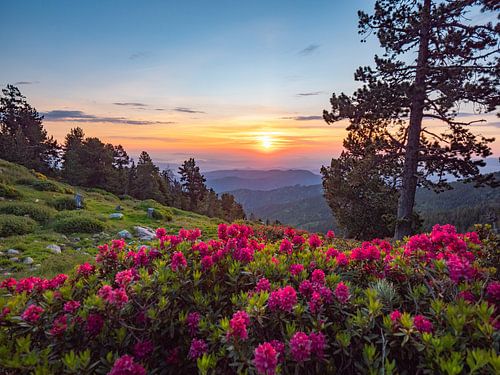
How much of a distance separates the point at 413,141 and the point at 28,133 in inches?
2164

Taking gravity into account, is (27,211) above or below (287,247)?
below

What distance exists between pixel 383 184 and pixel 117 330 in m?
15.0

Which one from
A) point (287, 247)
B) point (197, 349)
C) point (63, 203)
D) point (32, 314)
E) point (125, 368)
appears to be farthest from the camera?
point (63, 203)

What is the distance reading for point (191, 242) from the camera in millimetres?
4137

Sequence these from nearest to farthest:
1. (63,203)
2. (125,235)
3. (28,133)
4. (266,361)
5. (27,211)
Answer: (266,361)
(125,235)
(27,211)
(63,203)
(28,133)

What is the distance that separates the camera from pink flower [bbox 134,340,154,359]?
101 inches

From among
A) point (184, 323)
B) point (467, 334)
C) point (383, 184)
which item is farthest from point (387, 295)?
point (383, 184)

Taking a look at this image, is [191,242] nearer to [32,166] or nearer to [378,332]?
[378,332]

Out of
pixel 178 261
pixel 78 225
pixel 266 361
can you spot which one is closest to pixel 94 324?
pixel 178 261

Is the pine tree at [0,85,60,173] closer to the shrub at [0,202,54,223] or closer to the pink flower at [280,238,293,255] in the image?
the shrub at [0,202,54,223]

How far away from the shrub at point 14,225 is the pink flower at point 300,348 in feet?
38.6

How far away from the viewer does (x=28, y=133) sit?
4844 cm

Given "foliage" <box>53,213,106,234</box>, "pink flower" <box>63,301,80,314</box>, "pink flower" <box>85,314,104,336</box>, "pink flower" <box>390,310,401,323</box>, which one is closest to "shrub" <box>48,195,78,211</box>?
"foliage" <box>53,213,106,234</box>

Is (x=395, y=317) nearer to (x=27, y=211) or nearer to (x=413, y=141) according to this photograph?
(x=413, y=141)
